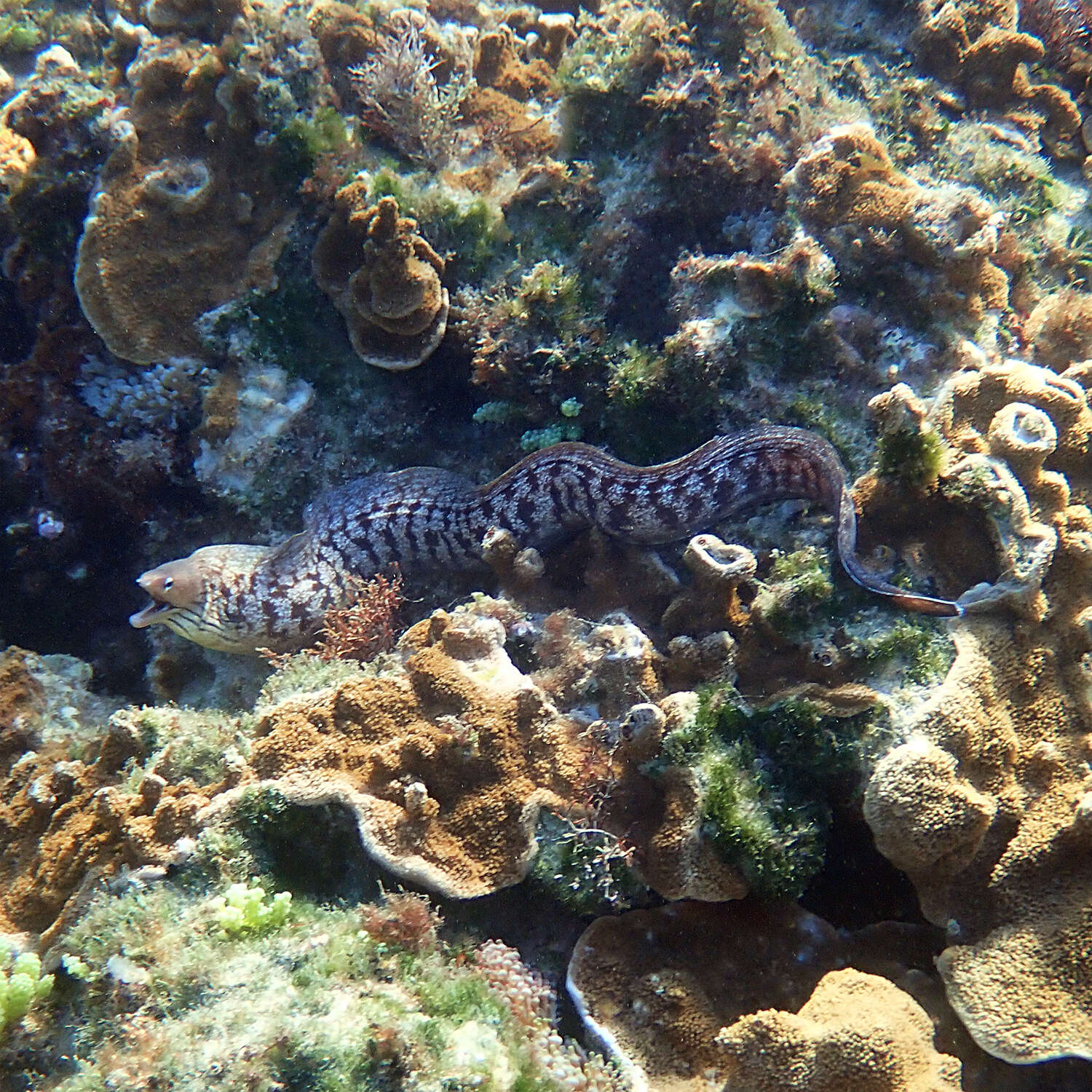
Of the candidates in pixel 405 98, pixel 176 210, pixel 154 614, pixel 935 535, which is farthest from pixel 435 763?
pixel 405 98

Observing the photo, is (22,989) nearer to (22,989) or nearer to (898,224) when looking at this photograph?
(22,989)

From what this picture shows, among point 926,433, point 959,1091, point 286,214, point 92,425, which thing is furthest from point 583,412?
point 959,1091

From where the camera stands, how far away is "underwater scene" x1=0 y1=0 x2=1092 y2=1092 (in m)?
2.86

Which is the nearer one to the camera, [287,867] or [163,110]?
[287,867]

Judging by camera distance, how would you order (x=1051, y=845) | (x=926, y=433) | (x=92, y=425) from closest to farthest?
1. (x=1051, y=845)
2. (x=926, y=433)
3. (x=92, y=425)

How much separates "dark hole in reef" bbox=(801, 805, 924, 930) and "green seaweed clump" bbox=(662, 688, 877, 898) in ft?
0.70

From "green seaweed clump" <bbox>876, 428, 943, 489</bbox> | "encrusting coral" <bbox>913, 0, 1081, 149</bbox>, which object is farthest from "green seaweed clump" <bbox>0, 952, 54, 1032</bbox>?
"encrusting coral" <bbox>913, 0, 1081, 149</bbox>

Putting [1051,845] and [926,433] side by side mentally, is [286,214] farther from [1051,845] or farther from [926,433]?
[1051,845]

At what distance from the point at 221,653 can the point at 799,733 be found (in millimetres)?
4292

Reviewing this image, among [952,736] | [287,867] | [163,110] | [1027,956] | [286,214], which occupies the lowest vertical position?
[287,867]

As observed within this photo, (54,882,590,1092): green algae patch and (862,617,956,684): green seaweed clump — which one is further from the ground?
(862,617,956,684): green seaweed clump

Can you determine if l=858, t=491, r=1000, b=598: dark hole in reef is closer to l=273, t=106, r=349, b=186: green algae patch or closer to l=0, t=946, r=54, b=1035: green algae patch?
l=273, t=106, r=349, b=186: green algae patch

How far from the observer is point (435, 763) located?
325 centimetres

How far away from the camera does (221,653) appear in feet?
17.3
